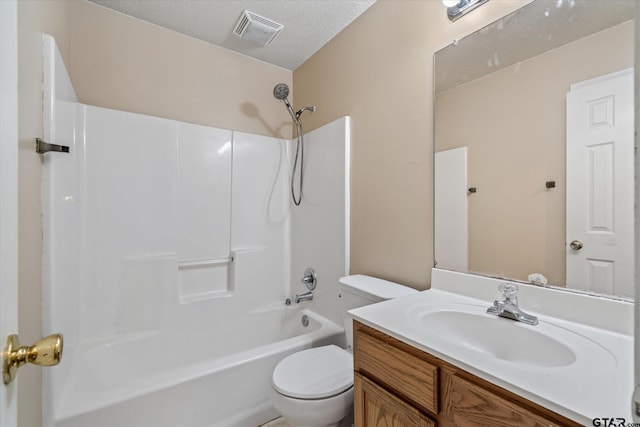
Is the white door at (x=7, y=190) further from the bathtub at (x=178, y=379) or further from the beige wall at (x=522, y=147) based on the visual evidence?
the beige wall at (x=522, y=147)

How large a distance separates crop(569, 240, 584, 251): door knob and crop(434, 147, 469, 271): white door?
1.16 feet

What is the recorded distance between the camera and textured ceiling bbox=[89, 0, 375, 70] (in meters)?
1.71

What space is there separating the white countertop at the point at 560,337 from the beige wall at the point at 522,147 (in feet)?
0.35

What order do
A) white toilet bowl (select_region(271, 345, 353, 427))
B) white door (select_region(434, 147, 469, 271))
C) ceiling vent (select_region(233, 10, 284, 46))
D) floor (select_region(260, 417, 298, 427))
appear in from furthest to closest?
ceiling vent (select_region(233, 10, 284, 46)), floor (select_region(260, 417, 298, 427)), white door (select_region(434, 147, 469, 271)), white toilet bowl (select_region(271, 345, 353, 427))

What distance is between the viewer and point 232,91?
2.24 m

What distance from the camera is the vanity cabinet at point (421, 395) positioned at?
62cm

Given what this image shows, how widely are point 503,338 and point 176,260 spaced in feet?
6.19

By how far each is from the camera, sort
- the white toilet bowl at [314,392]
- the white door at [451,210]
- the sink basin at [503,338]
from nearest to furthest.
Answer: the sink basin at [503,338]
the white toilet bowl at [314,392]
the white door at [451,210]

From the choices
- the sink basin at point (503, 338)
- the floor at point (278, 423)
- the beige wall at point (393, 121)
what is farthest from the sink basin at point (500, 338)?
the floor at point (278, 423)

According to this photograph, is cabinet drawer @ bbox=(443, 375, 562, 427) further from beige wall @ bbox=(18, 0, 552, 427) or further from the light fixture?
the light fixture

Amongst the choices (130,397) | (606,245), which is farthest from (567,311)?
(130,397)

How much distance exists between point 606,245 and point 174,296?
86.9 inches

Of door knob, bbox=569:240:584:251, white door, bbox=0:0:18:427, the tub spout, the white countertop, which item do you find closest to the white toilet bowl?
the white countertop

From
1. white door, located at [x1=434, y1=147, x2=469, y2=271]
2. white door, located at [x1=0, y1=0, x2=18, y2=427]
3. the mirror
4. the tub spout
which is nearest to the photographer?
A: white door, located at [x1=0, y1=0, x2=18, y2=427]
